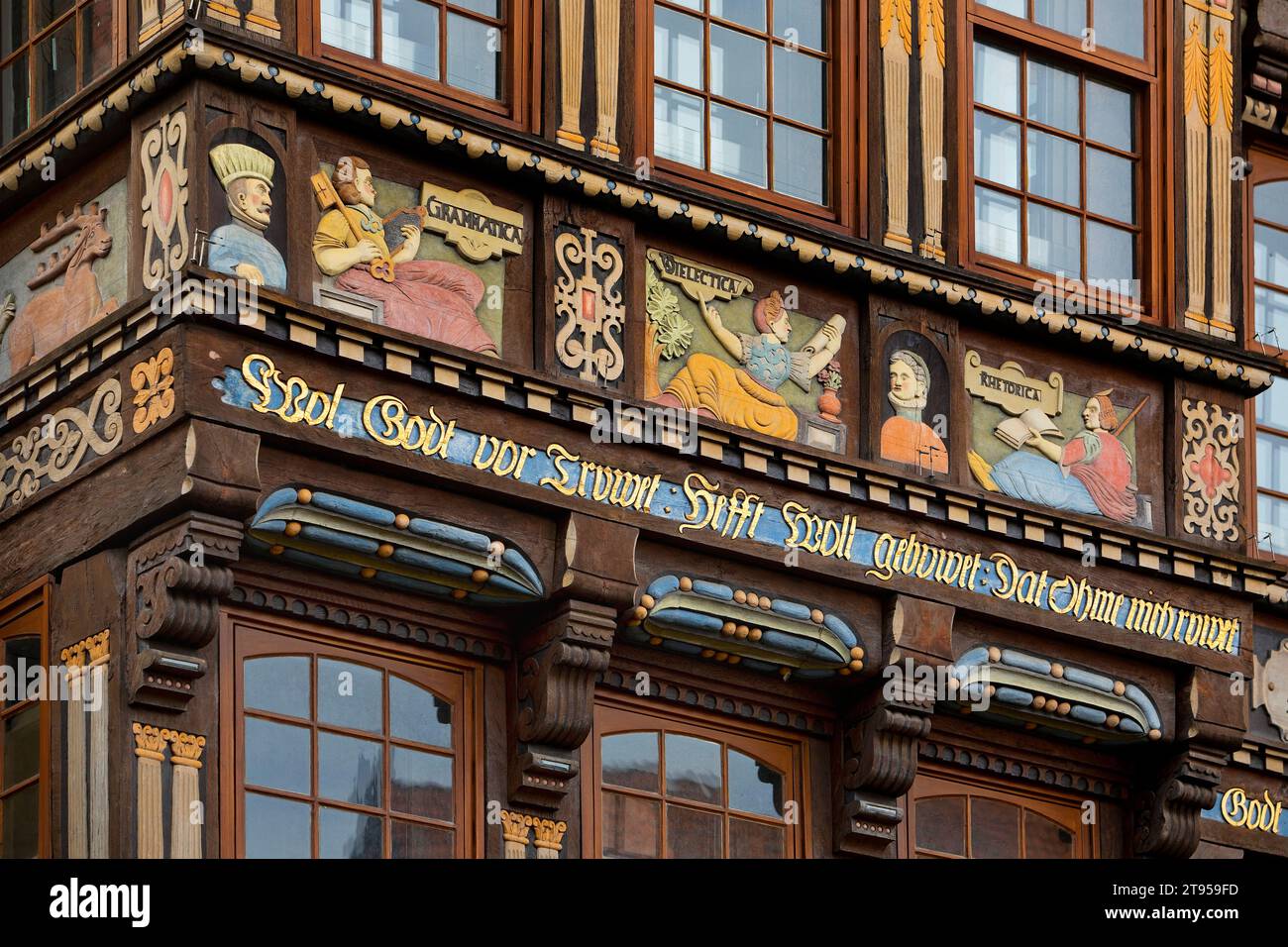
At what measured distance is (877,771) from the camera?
1989 cm

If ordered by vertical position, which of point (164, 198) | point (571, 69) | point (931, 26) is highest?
point (931, 26)

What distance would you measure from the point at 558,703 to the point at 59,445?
2238 millimetres

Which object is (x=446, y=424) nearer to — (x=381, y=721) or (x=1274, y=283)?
(x=381, y=721)

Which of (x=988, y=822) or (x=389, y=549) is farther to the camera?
(x=988, y=822)

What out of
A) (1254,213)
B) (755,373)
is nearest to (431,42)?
(755,373)

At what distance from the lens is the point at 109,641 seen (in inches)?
711

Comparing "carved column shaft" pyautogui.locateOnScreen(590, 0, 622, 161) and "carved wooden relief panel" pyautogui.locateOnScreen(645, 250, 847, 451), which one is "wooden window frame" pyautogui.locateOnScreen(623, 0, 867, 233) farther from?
"carved wooden relief panel" pyautogui.locateOnScreen(645, 250, 847, 451)

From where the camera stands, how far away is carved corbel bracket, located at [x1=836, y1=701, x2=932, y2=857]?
19906 millimetres

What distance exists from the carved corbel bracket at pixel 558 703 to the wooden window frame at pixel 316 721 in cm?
19

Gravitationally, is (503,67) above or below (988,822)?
above

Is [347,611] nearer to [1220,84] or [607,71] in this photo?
[607,71]

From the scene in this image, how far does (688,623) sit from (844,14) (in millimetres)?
2969

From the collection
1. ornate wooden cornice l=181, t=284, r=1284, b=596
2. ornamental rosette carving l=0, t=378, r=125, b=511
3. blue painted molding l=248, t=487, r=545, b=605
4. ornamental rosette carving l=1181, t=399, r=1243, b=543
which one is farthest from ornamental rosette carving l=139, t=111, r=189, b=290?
ornamental rosette carving l=1181, t=399, r=1243, b=543

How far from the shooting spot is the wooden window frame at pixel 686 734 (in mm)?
19219
